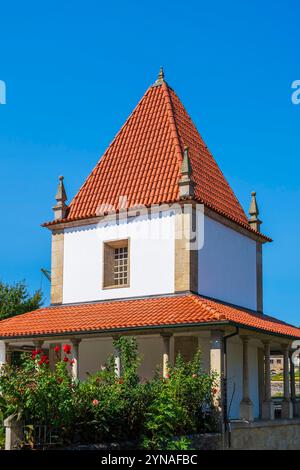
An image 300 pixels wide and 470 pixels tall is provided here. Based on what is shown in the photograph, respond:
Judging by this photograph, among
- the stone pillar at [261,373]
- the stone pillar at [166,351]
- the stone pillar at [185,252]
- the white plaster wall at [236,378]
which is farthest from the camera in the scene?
the stone pillar at [261,373]

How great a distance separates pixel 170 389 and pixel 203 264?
292 inches

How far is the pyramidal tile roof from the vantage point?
2658 centimetres

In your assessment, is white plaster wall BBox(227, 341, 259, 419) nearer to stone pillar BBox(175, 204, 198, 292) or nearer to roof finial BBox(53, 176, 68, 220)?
stone pillar BBox(175, 204, 198, 292)

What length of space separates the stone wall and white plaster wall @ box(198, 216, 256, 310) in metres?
4.71

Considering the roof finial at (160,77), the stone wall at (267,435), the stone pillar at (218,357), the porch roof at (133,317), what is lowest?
the stone wall at (267,435)

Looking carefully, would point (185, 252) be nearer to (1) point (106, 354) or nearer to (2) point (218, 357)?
(1) point (106, 354)

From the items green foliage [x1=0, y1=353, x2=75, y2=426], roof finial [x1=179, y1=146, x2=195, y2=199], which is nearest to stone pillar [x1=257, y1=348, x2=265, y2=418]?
roof finial [x1=179, y1=146, x2=195, y2=199]

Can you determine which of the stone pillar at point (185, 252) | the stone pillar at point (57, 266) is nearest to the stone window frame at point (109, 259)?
the stone pillar at point (57, 266)

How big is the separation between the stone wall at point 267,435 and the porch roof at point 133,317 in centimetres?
277

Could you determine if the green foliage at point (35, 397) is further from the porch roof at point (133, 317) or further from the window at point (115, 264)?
the window at point (115, 264)

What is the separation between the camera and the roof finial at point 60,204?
28.2 meters

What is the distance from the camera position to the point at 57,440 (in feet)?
46.2

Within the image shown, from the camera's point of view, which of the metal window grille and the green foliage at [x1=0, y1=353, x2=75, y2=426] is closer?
the green foliage at [x1=0, y1=353, x2=75, y2=426]

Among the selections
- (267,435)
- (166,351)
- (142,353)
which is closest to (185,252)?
(142,353)
